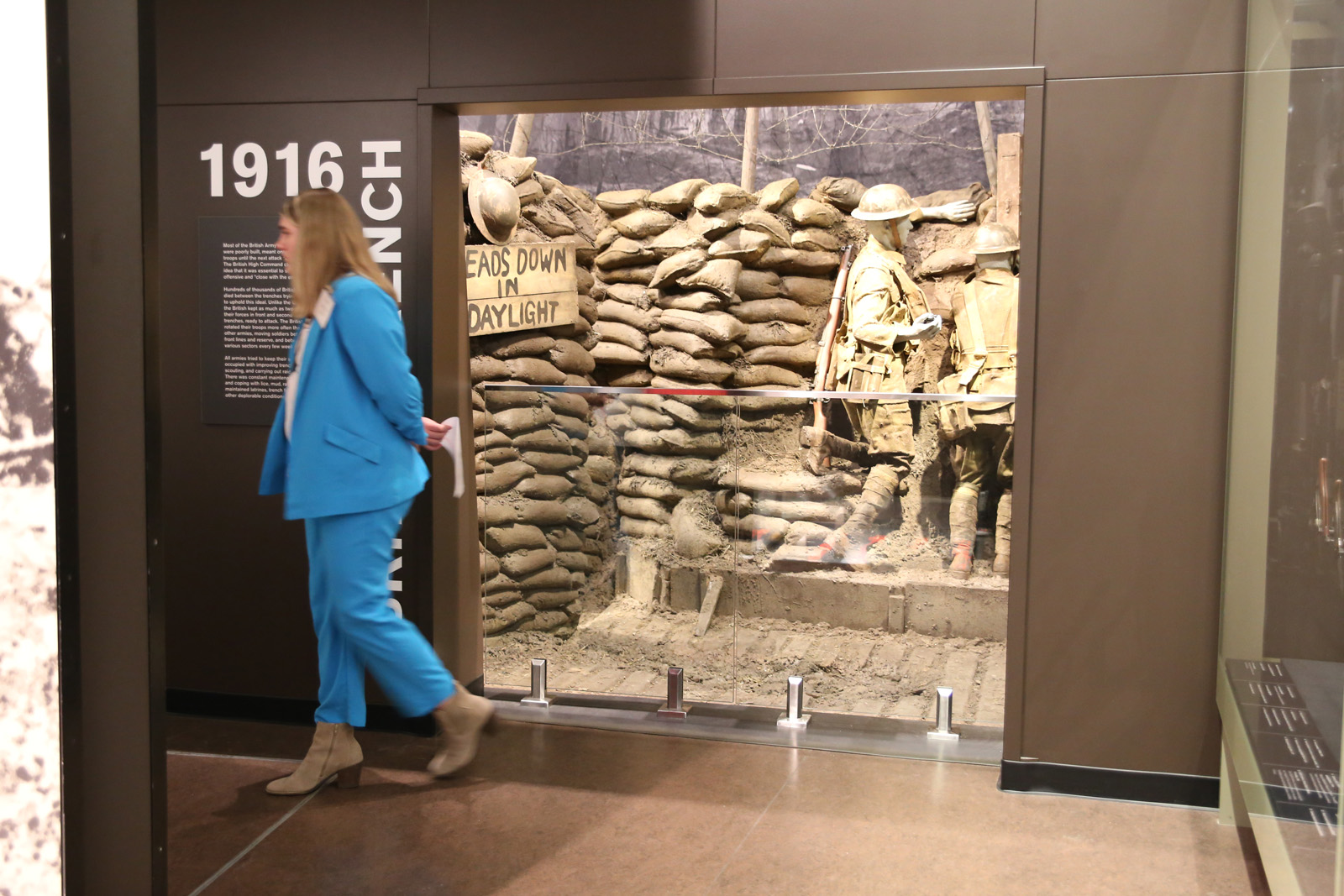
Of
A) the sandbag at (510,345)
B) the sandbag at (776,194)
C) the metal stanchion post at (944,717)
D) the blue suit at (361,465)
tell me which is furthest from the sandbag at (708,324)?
the blue suit at (361,465)

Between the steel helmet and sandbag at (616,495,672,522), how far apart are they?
7.64ft

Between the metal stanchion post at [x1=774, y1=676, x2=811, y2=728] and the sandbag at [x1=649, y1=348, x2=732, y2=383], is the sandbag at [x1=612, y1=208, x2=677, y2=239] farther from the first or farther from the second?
the metal stanchion post at [x1=774, y1=676, x2=811, y2=728]

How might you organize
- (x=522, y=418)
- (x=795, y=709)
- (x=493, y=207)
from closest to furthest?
(x=795, y=709) < (x=522, y=418) < (x=493, y=207)

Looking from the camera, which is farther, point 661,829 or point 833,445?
point 833,445

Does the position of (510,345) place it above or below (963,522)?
above

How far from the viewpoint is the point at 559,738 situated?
3.64 m

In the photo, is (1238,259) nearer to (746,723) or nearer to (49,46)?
(746,723)

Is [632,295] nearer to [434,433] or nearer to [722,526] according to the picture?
[722,526]

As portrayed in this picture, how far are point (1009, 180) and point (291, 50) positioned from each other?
13.5 ft

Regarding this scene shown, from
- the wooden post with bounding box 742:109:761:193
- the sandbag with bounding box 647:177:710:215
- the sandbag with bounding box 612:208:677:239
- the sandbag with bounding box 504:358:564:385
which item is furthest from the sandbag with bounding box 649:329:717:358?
the wooden post with bounding box 742:109:761:193

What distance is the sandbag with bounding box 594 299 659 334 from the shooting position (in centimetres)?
600

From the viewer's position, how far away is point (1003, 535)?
3555mm

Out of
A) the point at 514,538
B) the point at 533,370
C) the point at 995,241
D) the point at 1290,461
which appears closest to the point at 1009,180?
the point at 995,241

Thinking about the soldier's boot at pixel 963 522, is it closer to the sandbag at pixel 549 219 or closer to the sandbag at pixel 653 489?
the sandbag at pixel 653 489
